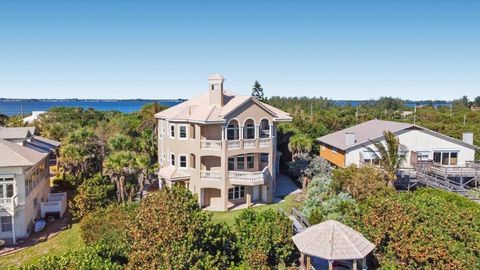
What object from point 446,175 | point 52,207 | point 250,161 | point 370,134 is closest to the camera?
point 52,207

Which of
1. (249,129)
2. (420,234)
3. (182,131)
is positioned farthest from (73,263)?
(249,129)

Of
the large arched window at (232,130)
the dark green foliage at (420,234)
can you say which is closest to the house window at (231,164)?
the large arched window at (232,130)

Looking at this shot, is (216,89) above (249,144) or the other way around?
above

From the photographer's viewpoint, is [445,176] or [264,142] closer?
[264,142]

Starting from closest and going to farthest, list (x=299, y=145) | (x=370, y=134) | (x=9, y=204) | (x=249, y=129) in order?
(x=9, y=204) → (x=249, y=129) → (x=370, y=134) → (x=299, y=145)

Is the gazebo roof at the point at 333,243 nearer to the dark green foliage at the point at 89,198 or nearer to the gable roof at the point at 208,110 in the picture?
the gable roof at the point at 208,110

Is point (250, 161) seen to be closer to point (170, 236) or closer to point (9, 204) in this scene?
point (9, 204)
